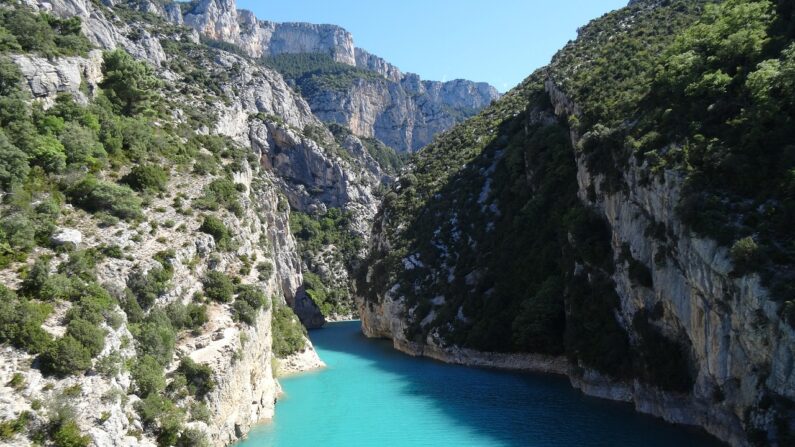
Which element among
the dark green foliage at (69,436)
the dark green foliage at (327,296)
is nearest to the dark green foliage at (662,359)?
the dark green foliage at (69,436)

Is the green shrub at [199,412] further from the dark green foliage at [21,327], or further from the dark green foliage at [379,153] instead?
the dark green foliage at [379,153]

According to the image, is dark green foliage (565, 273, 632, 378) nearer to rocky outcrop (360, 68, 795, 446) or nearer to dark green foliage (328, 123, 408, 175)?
rocky outcrop (360, 68, 795, 446)

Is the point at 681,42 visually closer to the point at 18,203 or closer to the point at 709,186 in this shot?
the point at 709,186

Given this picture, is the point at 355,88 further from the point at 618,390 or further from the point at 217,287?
the point at 618,390

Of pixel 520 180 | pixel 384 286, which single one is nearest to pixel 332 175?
pixel 384 286

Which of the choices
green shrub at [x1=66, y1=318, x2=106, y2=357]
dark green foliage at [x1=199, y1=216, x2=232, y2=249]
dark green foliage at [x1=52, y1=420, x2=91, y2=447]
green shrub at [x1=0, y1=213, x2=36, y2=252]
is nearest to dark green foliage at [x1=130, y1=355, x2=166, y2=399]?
green shrub at [x1=66, y1=318, x2=106, y2=357]
